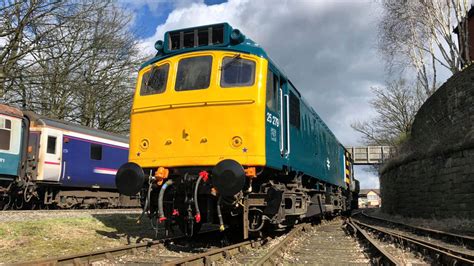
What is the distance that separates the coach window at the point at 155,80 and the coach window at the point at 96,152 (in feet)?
31.9

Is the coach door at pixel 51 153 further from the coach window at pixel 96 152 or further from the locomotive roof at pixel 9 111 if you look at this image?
the coach window at pixel 96 152

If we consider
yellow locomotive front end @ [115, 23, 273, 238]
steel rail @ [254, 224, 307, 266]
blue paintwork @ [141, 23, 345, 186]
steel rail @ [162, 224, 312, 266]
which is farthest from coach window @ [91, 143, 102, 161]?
steel rail @ [162, 224, 312, 266]

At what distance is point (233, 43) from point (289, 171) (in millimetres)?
2763

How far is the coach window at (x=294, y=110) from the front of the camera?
930 centimetres

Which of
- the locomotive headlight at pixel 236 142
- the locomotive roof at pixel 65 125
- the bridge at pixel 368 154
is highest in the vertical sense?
the bridge at pixel 368 154

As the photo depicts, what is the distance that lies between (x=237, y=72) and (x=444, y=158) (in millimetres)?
9644

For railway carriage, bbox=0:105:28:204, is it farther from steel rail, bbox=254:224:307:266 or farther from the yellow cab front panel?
steel rail, bbox=254:224:307:266

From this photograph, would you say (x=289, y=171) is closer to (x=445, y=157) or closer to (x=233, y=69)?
(x=233, y=69)

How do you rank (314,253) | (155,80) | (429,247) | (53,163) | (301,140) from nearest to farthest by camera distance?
1. (429,247)
2. (314,253)
3. (155,80)
4. (301,140)
5. (53,163)

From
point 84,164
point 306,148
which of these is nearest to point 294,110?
point 306,148

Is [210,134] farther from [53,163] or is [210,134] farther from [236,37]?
[53,163]

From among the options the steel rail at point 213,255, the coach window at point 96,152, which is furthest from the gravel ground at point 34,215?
the steel rail at point 213,255

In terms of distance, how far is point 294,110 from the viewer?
377 inches

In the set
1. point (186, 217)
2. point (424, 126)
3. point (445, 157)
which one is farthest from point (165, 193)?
point (424, 126)
